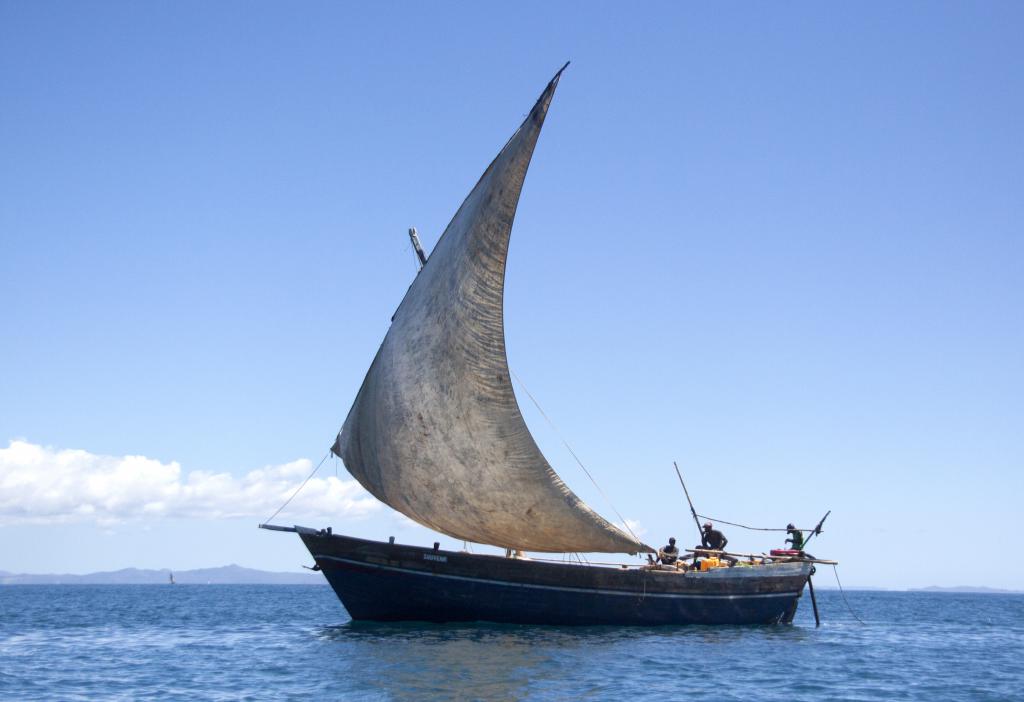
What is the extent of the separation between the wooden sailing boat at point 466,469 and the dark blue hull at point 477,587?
0.03 meters

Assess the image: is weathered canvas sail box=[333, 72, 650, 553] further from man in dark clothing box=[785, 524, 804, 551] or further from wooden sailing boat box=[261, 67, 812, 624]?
man in dark clothing box=[785, 524, 804, 551]

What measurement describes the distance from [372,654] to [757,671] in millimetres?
8215

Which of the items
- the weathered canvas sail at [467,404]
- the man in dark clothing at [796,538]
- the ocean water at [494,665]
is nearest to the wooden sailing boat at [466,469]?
the weathered canvas sail at [467,404]

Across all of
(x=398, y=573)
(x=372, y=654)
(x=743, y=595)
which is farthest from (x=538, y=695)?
(x=743, y=595)

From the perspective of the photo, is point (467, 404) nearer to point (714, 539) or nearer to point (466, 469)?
point (466, 469)

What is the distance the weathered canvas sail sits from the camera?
23547mm

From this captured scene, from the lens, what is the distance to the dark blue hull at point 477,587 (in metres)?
24.6

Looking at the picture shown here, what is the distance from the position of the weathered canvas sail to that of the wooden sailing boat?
0.10ft

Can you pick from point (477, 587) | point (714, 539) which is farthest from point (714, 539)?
point (477, 587)

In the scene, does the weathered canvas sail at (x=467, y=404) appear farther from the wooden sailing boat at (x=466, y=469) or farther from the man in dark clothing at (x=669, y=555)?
the man in dark clothing at (x=669, y=555)

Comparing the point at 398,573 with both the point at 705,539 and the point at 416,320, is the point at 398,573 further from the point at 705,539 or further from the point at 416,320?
the point at 705,539

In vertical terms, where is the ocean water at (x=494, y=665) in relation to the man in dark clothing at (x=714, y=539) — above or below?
below

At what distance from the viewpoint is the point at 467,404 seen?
23.9 meters

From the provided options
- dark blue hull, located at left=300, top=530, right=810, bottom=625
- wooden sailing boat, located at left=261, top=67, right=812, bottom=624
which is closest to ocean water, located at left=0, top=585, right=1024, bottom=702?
dark blue hull, located at left=300, top=530, right=810, bottom=625
